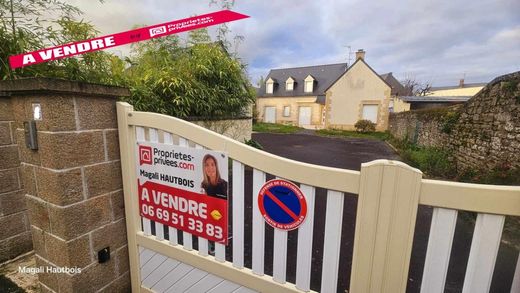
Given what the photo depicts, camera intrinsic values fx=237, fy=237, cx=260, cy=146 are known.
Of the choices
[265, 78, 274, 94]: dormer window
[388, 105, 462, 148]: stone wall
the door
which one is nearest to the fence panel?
[388, 105, 462, 148]: stone wall

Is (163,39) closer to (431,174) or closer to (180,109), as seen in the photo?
(180,109)

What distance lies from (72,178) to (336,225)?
144 centimetres

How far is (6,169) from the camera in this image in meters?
1.96

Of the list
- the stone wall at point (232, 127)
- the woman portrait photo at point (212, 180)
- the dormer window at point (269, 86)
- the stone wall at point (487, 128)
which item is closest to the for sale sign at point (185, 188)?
the woman portrait photo at point (212, 180)

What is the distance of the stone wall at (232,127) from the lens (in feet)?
17.4

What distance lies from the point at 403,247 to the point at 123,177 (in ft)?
5.37

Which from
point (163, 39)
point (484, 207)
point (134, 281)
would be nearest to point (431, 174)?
point (484, 207)

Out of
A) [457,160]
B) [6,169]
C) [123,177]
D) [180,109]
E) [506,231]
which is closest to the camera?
[123,177]

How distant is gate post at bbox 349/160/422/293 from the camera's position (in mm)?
Answer: 911

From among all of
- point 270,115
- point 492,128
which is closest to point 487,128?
point 492,128

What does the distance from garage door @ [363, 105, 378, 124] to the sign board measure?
1920cm

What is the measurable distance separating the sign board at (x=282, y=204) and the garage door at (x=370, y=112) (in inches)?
756

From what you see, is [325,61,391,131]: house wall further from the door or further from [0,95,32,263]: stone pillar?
[0,95,32,263]: stone pillar

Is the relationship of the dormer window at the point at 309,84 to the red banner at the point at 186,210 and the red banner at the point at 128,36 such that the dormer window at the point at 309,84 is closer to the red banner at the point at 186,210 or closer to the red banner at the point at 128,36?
the red banner at the point at 128,36
